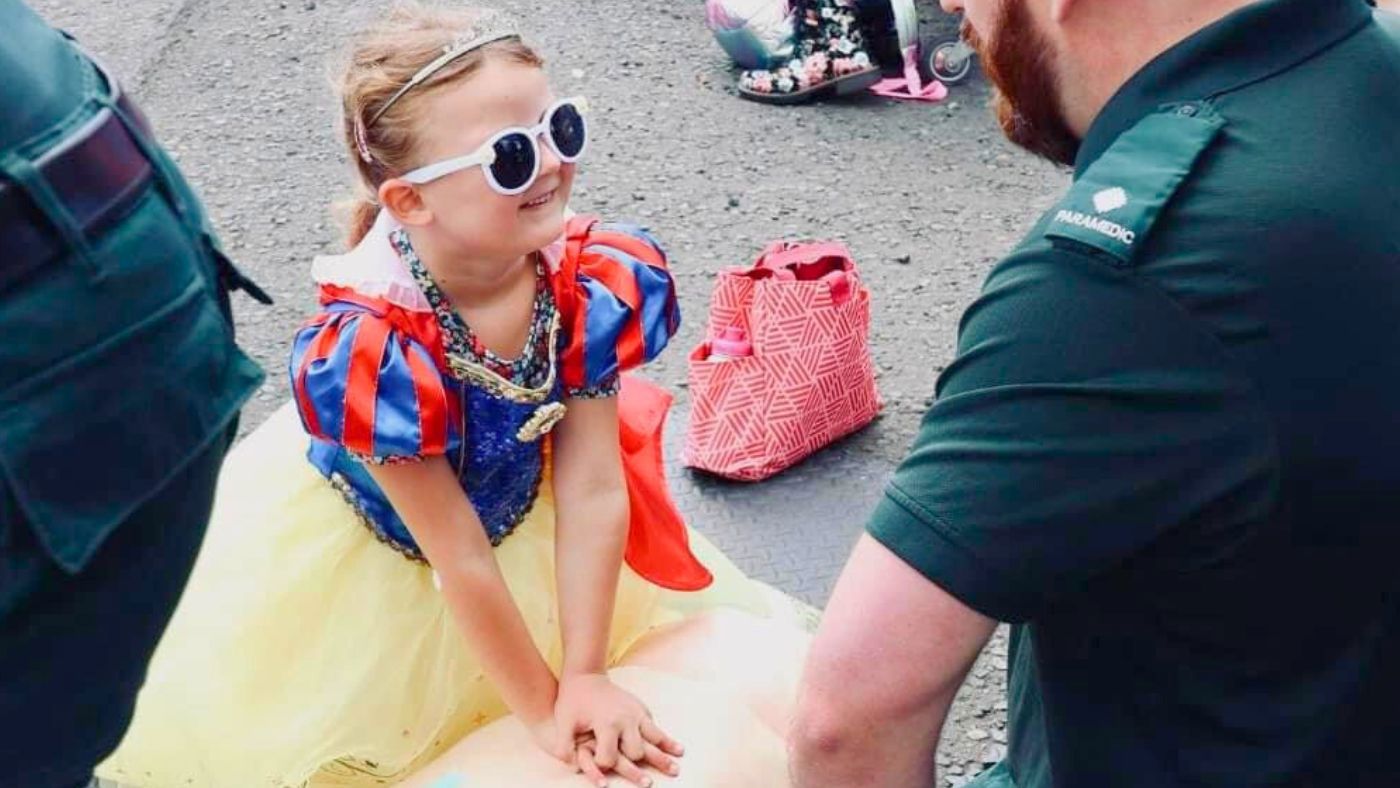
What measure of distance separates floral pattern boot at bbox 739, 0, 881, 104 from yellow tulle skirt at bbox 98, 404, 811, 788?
9.63 feet

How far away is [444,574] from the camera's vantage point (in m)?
2.12

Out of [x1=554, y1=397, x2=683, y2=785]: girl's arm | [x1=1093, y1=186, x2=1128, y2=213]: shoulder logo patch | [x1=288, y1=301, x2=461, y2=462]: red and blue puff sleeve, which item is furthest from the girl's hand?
[x1=1093, y1=186, x2=1128, y2=213]: shoulder logo patch

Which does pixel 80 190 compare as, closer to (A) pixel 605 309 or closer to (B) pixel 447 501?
(B) pixel 447 501

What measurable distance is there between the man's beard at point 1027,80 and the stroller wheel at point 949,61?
363cm

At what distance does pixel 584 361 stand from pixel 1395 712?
42.9 inches

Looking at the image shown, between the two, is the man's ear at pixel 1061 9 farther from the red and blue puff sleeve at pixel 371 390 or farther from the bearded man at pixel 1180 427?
the red and blue puff sleeve at pixel 371 390

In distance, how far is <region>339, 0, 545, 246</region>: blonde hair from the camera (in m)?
2.05

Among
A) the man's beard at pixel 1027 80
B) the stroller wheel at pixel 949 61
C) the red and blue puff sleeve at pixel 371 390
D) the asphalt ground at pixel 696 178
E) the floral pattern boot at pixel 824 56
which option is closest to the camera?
the man's beard at pixel 1027 80

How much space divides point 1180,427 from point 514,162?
984 mm

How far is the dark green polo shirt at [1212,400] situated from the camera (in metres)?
1.29

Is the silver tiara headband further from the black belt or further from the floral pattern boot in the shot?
the floral pattern boot

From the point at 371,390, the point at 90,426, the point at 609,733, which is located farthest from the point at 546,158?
the point at 90,426

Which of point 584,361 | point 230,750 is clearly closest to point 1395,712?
point 584,361

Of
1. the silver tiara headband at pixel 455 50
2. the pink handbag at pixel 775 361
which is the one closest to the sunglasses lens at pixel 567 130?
the silver tiara headband at pixel 455 50
